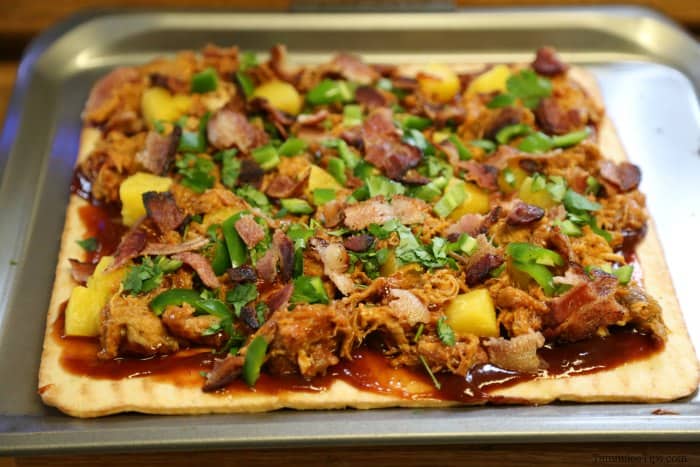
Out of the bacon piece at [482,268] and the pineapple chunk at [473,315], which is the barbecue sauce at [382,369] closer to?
the pineapple chunk at [473,315]

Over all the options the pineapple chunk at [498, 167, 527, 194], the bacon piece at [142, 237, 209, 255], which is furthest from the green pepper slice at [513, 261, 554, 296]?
the bacon piece at [142, 237, 209, 255]

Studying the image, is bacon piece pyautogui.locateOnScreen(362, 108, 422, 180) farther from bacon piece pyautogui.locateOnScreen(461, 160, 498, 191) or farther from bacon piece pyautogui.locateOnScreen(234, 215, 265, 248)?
bacon piece pyautogui.locateOnScreen(234, 215, 265, 248)

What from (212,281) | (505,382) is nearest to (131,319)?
(212,281)

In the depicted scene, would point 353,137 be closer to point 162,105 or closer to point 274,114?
point 274,114

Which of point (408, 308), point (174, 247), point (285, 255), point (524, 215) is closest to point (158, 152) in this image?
point (174, 247)

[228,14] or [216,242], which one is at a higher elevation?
[228,14]

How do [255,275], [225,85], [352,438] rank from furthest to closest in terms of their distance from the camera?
[225,85]
[255,275]
[352,438]

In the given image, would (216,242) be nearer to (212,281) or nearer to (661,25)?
(212,281)

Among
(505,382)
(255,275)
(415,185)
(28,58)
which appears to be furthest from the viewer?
(28,58)
